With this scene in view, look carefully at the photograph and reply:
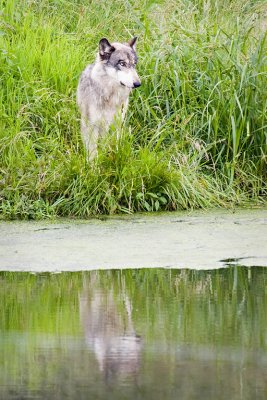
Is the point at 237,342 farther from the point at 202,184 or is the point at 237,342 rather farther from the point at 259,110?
the point at 259,110

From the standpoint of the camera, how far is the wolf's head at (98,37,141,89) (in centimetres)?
955

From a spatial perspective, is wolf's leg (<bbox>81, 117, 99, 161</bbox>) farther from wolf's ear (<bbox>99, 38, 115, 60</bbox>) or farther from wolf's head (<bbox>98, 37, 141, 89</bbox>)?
wolf's ear (<bbox>99, 38, 115, 60</bbox>)

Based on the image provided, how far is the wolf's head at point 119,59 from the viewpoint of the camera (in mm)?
9547

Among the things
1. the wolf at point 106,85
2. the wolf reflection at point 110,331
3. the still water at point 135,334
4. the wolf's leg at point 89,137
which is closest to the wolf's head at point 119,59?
the wolf at point 106,85

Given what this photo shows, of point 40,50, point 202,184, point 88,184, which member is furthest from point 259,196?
point 40,50

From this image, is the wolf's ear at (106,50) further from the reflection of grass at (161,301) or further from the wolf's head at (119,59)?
the reflection of grass at (161,301)

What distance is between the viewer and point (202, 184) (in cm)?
913

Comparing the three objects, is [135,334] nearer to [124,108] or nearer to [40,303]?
[40,303]

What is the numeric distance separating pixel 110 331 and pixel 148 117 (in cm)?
521

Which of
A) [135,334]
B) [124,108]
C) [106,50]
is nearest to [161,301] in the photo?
[135,334]

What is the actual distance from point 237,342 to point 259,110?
5360mm

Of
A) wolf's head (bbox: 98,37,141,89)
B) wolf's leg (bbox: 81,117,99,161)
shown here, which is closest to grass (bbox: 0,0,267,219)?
wolf's leg (bbox: 81,117,99,161)

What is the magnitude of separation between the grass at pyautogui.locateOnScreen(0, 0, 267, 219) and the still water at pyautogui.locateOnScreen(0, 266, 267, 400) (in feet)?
8.12

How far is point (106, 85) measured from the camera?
9.73 meters
